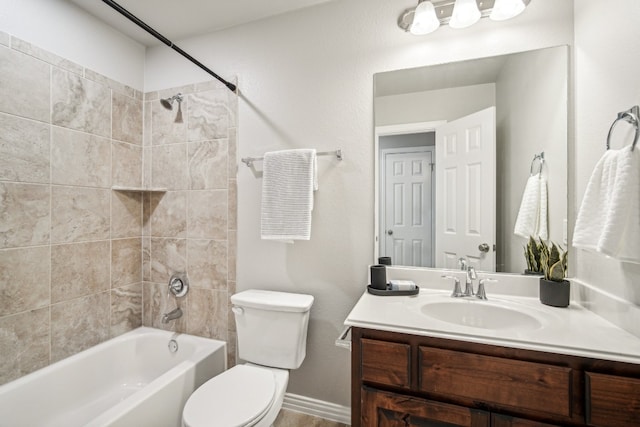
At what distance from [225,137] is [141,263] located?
110 cm

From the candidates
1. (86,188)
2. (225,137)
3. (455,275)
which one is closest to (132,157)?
(86,188)

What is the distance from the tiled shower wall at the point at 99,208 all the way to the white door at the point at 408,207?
963 millimetres

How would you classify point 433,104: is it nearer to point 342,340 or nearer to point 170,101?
point 342,340

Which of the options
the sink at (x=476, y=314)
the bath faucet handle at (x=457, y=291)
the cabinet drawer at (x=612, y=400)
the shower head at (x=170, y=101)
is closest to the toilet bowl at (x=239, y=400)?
the sink at (x=476, y=314)

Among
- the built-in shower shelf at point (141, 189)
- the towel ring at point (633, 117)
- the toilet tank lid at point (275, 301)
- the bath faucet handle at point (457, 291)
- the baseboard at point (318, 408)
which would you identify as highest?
the towel ring at point (633, 117)

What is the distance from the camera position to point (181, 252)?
6.65ft

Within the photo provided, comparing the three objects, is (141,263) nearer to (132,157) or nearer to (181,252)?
(181,252)

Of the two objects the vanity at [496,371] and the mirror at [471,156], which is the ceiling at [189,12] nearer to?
the mirror at [471,156]

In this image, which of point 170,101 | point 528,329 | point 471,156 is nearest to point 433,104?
point 471,156

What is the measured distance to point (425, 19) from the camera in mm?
1400

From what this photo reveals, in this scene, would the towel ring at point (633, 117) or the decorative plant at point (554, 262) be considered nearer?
the towel ring at point (633, 117)

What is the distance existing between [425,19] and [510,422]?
1636 millimetres

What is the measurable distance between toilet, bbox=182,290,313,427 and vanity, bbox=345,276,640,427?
1.45 feet

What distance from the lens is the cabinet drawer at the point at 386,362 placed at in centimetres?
106
